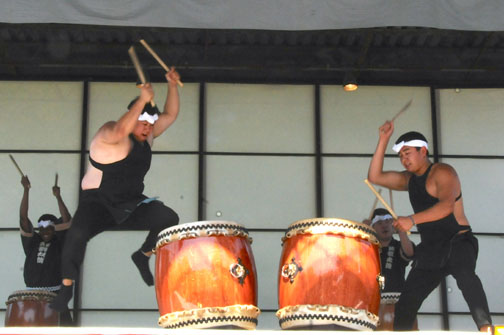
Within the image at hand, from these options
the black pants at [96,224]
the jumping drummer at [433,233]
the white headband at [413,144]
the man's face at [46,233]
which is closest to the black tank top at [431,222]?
the jumping drummer at [433,233]

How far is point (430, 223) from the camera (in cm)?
482

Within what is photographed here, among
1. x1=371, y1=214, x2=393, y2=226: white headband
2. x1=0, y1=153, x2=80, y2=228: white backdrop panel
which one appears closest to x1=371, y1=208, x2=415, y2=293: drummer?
x1=371, y1=214, x2=393, y2=226: white headband

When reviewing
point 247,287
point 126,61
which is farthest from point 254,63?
point 247,287

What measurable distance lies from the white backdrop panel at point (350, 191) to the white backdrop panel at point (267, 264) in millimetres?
471

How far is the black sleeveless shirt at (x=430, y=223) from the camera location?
4801 millimetres

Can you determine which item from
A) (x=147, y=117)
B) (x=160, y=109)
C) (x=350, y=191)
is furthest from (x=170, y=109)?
(x=350, y=191)

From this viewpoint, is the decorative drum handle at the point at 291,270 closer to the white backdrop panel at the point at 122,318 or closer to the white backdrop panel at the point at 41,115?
the white backdrop panel at the point at 122,318

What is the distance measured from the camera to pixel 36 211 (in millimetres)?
6898

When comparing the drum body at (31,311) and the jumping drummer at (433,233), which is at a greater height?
the jumping drummer at (433,233)

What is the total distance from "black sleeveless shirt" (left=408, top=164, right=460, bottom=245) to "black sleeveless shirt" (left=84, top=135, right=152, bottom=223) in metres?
1.50

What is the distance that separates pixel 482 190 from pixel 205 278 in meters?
3.48

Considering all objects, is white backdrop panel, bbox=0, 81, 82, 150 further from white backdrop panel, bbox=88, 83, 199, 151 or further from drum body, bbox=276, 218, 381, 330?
drum body, bbox=276, 218, 381, 330

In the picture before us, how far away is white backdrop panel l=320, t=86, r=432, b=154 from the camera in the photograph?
280 inches

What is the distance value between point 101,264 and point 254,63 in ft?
6.30
